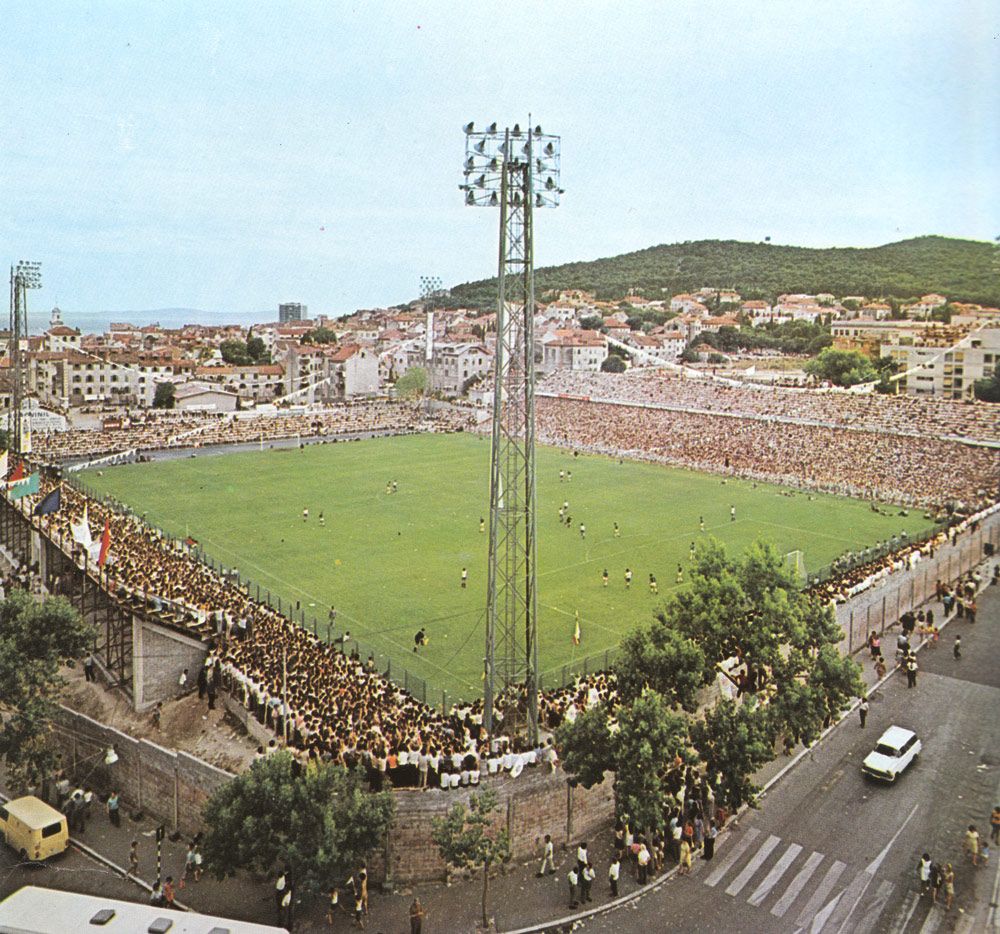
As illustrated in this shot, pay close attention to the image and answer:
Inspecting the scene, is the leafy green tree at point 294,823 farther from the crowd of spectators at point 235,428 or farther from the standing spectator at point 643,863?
the crowd of spectators at point 235,428

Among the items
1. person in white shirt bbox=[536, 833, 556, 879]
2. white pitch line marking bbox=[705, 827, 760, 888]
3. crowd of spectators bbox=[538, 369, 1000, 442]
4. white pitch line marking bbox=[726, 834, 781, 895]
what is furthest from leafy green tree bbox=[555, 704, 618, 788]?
crowd of spectators bbox=[538, 369, 1000, 442]

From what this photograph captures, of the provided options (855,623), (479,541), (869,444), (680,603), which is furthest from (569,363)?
(680,603)

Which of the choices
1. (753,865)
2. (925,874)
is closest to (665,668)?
(753,865)

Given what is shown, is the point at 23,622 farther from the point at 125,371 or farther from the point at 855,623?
the point at 125,371

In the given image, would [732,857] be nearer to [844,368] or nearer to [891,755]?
[891,755]

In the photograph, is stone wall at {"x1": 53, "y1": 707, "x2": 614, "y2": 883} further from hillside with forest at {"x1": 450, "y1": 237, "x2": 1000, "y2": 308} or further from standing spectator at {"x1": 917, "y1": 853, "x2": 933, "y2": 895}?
hillside with forest at {"x1": 450, "y1": 237, "x2": 1000, "y2": 308}
